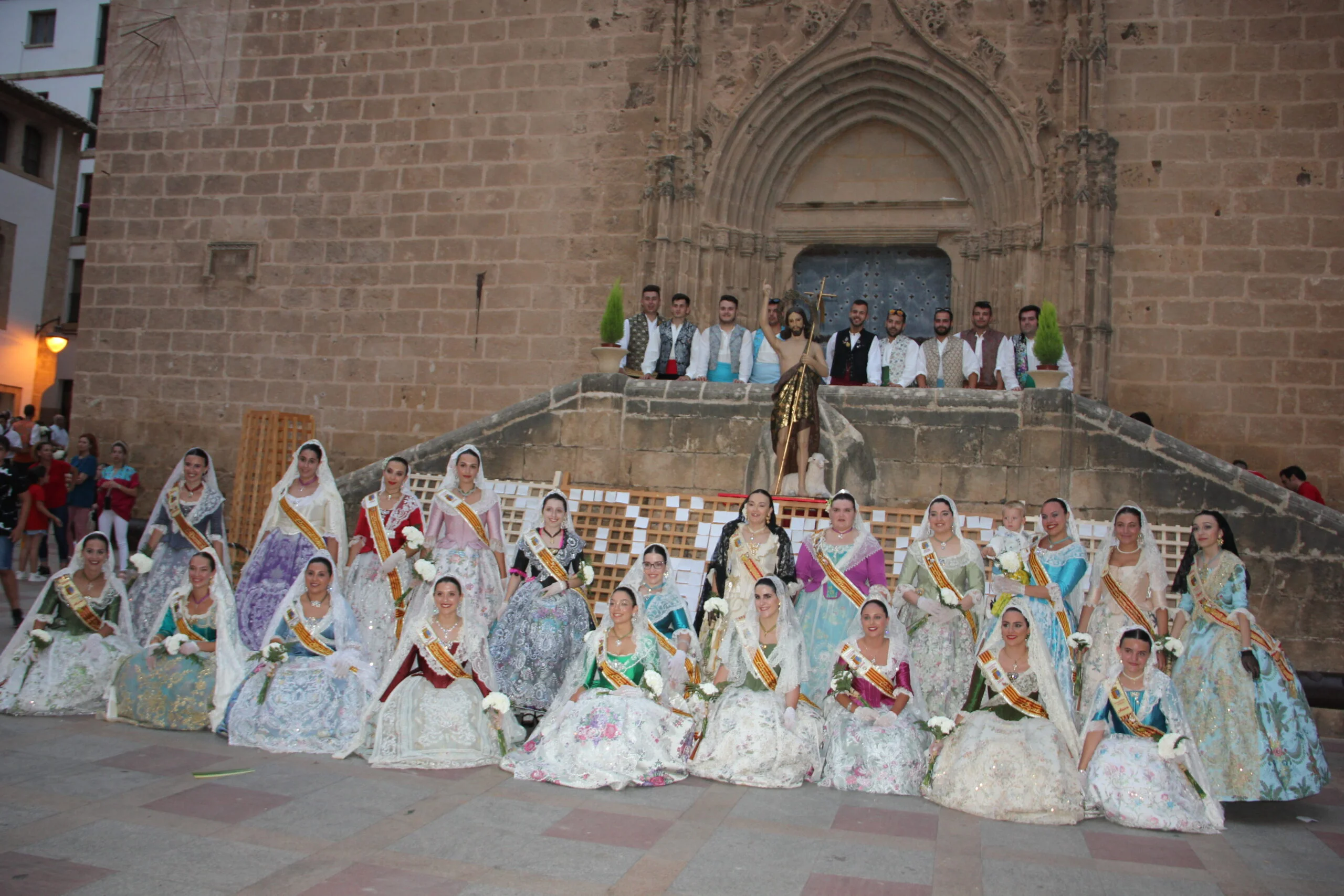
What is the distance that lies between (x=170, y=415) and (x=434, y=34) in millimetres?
6177

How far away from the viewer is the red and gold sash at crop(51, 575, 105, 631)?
22.5ft

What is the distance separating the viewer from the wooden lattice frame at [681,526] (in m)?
7.95

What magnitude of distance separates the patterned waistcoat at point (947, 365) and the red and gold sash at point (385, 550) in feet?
17.3

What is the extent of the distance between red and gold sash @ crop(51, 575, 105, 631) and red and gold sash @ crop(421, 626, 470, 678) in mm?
2482

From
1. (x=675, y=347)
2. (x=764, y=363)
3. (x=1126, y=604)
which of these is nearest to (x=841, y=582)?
(x=1126, y=604)

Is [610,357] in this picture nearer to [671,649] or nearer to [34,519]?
[671,649]

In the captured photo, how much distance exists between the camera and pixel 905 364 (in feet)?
32.9

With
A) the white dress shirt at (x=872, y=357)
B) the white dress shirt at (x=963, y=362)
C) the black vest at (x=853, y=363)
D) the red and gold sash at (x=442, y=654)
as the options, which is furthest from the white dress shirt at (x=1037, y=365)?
the red and gold sash at (x=442, y=654)

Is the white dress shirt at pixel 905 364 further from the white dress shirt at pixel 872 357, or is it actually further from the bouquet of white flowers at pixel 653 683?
the bouquet of white flowers at pixel 653 683

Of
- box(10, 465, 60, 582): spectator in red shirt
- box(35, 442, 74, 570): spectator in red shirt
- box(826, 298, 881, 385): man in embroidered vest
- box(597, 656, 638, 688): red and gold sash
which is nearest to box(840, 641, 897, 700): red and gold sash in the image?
box(597, 656, 638, 688): red and gold sash

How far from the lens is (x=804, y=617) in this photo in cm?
662

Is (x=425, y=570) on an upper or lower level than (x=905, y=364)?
lower

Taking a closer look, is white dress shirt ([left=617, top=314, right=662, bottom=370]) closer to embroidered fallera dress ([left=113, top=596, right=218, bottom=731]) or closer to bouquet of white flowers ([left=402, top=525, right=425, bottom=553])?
bouquet of white flowers ([left=402, top=525, right=425, bottom=553])

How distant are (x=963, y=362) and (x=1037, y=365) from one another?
663 mm
